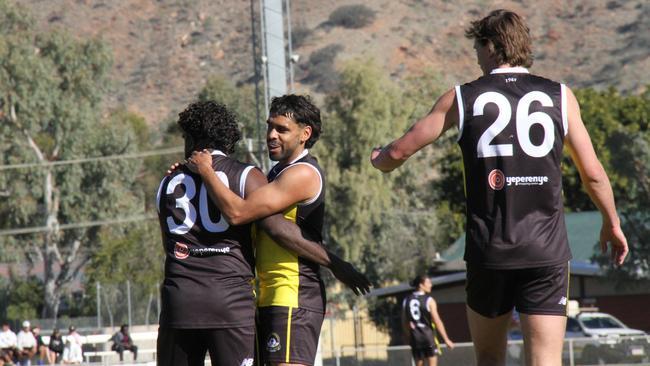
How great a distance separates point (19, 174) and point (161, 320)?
51839 millimetres

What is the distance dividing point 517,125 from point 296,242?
146 cm

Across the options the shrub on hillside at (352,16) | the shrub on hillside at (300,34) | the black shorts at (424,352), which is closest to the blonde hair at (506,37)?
the black shorts at (424,352)

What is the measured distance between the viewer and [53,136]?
59.4 meters

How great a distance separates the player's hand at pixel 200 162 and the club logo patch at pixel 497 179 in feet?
4.99

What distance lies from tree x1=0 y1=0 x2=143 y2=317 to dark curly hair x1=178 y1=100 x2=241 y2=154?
1969 inches

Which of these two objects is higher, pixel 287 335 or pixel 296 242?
→ pixel 296 242

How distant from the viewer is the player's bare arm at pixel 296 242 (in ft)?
22.4

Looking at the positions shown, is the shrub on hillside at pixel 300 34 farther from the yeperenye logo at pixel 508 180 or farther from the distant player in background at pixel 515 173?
the yeperenye logo at pixel 508 180

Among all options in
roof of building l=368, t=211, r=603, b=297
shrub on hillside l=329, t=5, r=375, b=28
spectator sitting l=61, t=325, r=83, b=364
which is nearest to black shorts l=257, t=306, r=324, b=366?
spectator sitting l=61, t=325, r=83, b=364

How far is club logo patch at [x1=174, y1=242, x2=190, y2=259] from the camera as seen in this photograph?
22.3 ft

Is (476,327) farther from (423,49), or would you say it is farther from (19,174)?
(423,49)

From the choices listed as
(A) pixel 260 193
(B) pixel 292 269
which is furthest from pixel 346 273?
(A) pixel 260 193

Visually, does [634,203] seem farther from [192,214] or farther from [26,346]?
[192,214]

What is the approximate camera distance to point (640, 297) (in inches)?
1777
